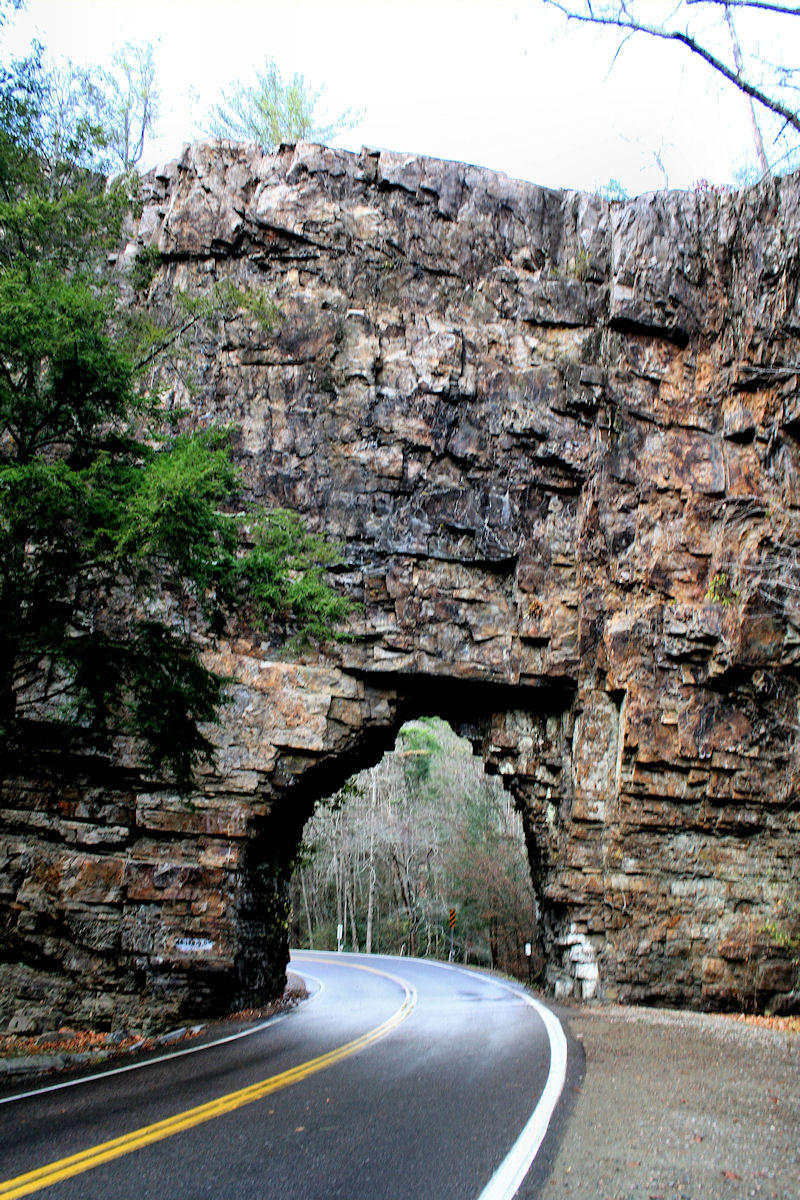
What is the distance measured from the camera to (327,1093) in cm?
642

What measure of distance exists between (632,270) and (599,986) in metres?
14.2

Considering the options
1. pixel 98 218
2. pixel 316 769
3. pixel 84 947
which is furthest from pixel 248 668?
pixel 98 218

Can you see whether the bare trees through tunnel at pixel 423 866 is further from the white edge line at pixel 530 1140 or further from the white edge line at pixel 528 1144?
the white edge line at pixel 528 1144

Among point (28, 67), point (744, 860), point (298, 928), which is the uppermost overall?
point (28, 67)

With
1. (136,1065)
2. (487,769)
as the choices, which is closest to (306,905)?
(487,769)

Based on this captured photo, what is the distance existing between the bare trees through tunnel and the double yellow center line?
18.9 metres

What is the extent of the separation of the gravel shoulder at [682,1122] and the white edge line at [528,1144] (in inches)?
5.8

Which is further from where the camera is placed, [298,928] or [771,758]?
[298,928]

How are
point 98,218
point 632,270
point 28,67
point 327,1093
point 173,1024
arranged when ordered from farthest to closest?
point 632,270 < point 173,1024 < point 98,218 < point 28,67 < point 327,1093

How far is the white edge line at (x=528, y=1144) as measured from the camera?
12.8 ft

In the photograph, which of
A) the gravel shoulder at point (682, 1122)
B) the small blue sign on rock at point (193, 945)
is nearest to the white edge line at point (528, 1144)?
the gravel shoulder at point (682, 1122)

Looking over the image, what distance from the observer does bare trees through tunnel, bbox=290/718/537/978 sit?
27828mm

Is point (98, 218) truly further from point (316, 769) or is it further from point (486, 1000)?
point (486, 1000)

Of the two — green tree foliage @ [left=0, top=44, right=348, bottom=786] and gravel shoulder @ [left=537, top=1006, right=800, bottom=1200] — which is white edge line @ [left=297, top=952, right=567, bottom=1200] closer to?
gravel shoulder @ [left=537, top=1006, right=800, bottom=1200]
